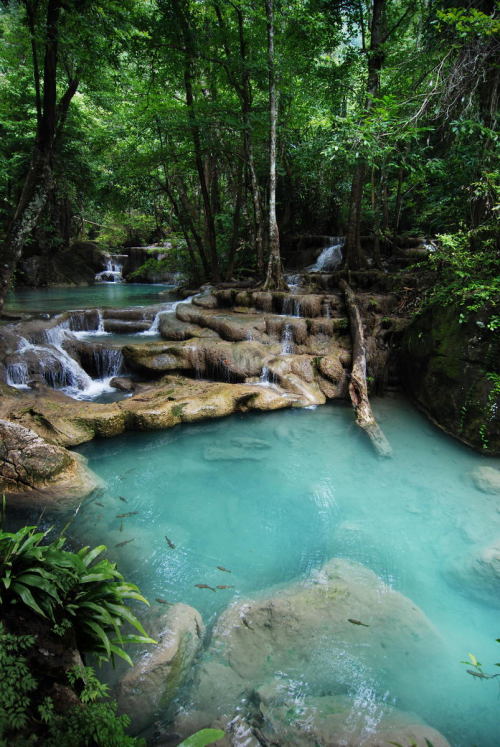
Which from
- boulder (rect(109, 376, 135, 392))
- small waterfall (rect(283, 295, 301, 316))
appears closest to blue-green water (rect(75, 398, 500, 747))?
boulder (rect(109, 376, 135, 392))

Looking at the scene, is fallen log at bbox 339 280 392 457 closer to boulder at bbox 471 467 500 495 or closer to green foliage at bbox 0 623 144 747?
boulder at bbox 471 467 500 495

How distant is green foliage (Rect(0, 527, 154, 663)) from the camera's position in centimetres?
174

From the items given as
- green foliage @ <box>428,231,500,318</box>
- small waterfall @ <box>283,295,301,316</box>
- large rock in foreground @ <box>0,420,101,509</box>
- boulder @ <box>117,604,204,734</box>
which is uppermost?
green foliage @ <box>428,231,500,318</box>

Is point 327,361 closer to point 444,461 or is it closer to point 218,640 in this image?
point 444,461

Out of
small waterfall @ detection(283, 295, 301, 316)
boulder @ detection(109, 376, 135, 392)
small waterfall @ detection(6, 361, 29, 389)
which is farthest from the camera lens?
small waterfall @ detection(283, 295, 301, 316)

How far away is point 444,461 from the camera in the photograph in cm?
561

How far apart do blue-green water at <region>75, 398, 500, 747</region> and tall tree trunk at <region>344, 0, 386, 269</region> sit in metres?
6.84

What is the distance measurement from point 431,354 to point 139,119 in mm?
10463

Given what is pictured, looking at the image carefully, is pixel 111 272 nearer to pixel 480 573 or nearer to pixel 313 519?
pixel 313 519

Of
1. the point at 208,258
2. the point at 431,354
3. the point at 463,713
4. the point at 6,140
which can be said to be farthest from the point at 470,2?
the point at 6,140

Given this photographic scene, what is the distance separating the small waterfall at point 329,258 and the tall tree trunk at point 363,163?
3.00m

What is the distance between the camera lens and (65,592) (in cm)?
186

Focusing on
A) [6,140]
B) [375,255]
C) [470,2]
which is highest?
[6,140]

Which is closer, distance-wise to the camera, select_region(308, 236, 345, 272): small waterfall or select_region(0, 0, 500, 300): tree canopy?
select_region(0, 0, 500, 300): tree canopy
